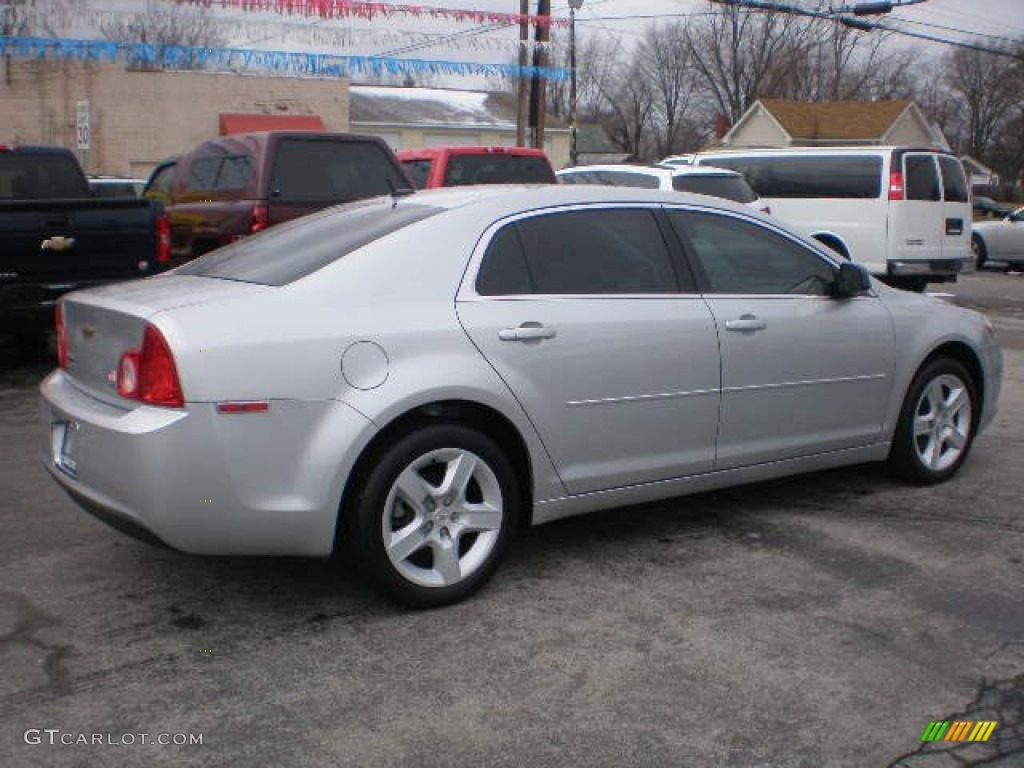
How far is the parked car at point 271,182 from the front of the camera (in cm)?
945

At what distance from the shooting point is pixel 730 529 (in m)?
5.13

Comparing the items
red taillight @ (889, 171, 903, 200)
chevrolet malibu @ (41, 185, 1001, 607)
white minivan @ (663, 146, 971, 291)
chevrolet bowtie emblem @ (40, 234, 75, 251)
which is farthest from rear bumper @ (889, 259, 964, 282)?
chevrolet bowtie emblem @ (40, 234, 75, 251)

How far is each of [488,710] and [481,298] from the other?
1573 millimetres

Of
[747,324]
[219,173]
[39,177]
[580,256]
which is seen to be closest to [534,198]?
[580,256]

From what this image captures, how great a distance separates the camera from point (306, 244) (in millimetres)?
4461

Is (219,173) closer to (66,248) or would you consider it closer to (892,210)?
(66,248)

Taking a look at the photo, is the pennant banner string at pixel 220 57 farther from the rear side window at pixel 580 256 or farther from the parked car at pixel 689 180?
the rear side window at pixel 580 256

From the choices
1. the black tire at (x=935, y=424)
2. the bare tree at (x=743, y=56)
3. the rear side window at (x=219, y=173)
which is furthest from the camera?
the bare tree at (x=743, y=56)

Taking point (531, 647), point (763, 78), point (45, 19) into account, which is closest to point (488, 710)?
point (531, 647)

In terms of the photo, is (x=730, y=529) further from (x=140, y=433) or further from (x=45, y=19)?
(x=45, y=19)

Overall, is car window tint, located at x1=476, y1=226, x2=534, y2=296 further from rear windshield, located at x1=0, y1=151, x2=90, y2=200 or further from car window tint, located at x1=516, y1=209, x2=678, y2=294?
rear windshield, located at x1=0, y1=151, x2=90, y2=200

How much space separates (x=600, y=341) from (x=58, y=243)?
5600mm

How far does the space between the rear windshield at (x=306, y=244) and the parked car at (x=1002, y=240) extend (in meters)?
21.0

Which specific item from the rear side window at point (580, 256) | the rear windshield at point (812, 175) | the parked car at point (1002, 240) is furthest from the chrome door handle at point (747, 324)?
the parked car at point (1002, 240)
